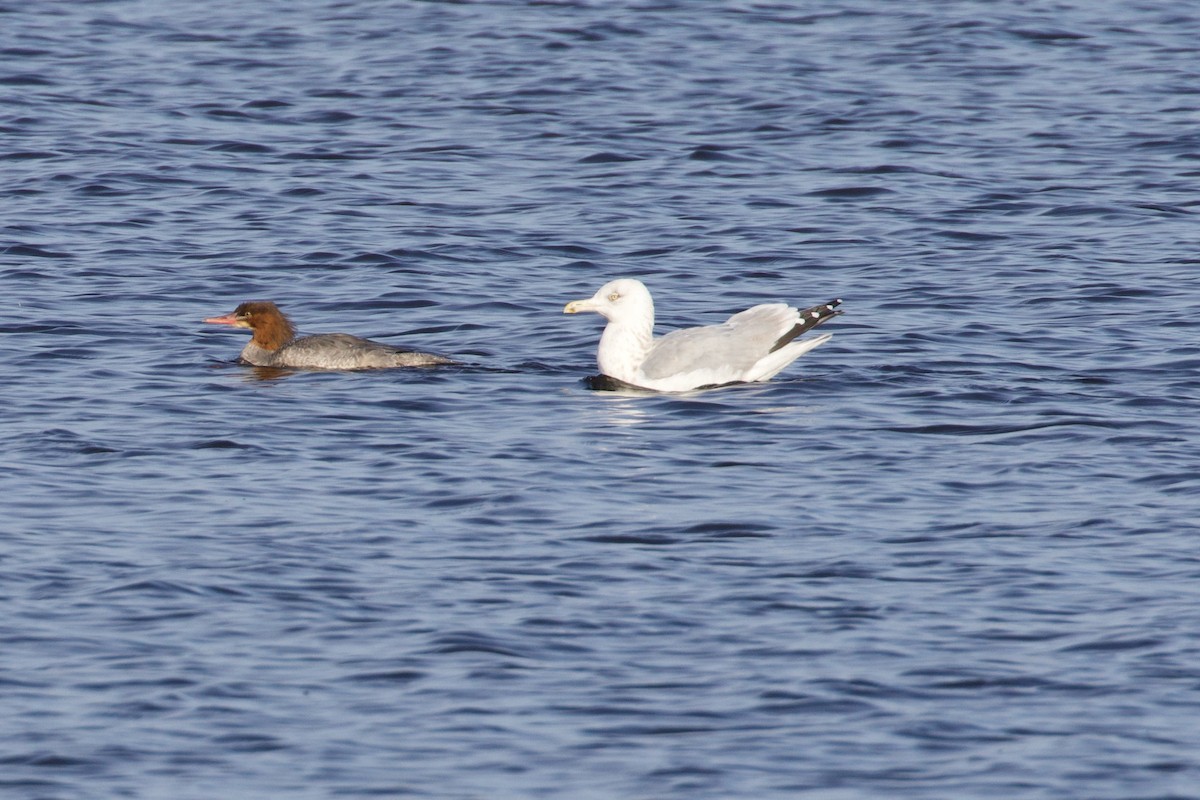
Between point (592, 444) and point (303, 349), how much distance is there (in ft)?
12.3

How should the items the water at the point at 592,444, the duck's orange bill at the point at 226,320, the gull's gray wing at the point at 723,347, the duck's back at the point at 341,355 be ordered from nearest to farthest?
the water at the point at 592,444 < the gull's gray wing at the point at 723,347 < the duck's back at the point at 341,355 < the duck's orange bill at the point at 226,320

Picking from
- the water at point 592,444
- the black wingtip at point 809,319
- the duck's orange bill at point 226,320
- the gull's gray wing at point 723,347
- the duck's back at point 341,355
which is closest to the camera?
the water at point 592,444

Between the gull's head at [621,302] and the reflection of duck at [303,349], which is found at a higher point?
the gull's head at [621,302]

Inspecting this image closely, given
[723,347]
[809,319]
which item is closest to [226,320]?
[723,347]

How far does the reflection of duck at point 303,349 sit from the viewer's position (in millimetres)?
17406

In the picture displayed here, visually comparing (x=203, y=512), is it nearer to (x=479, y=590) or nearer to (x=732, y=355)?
(x=479, y=590)

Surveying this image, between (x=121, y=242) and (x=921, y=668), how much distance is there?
47.0ft

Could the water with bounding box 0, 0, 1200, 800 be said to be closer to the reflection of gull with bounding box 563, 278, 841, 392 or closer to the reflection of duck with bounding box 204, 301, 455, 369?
the reflection of duck with bounding box 204, 301, 455, 369

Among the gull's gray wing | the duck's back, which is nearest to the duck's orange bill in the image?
the duck's back

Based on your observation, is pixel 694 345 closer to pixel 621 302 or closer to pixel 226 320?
pixel 621 302

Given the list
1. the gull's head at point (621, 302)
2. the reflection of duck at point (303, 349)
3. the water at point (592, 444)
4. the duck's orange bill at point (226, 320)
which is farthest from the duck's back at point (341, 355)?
the gull's head at point (621, 302)

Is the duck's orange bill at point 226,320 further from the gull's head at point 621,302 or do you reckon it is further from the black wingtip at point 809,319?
the black wingtip at point 809,319

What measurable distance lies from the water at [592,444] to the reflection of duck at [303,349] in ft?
0.63

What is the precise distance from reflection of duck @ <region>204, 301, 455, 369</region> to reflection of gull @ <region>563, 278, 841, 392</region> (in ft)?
4.91
